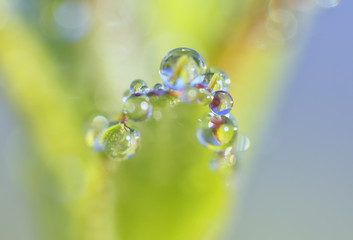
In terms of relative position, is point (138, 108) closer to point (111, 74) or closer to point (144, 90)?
point (144, 90)

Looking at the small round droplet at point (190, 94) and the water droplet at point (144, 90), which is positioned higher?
the water droplet at point (144, 90)

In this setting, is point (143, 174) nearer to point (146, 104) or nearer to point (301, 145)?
point (146, 104)

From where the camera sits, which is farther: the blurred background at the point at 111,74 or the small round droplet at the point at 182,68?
the blurred background at the point at 111,74

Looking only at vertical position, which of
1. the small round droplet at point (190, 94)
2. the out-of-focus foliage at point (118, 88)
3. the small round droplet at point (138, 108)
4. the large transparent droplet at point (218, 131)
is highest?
the out-of-focus foliage at point (118, 88)

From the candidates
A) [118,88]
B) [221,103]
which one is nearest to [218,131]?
[221,103]

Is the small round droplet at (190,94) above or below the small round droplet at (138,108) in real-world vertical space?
above
